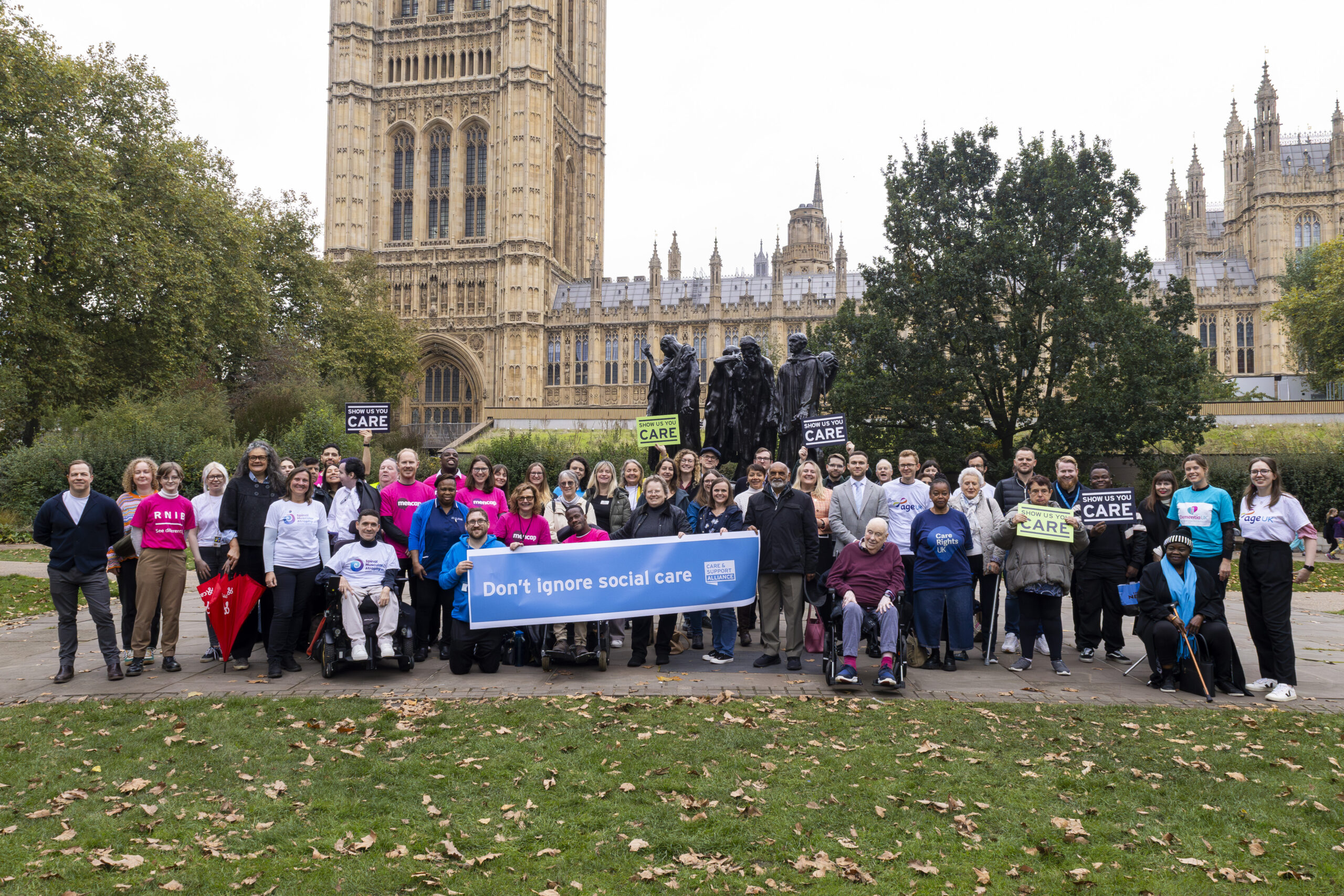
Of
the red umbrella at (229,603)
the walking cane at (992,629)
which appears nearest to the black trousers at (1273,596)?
the walking cane at (992,629)

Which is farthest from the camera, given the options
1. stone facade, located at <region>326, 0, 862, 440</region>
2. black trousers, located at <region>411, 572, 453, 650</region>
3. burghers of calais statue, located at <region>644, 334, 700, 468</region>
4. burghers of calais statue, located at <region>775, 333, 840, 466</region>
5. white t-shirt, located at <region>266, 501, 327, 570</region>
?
stone facade, located at <region>326, 0, 862, 440</region>

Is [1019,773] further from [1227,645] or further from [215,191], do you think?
[215,191]

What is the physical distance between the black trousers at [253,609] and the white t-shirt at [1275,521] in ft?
26.8

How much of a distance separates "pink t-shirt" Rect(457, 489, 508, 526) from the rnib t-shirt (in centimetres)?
389

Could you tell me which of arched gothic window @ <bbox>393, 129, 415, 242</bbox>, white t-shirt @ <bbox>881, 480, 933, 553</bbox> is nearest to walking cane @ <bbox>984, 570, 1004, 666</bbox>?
white t-shirt @ <bbox>881, 480, 933, 553</bbox>

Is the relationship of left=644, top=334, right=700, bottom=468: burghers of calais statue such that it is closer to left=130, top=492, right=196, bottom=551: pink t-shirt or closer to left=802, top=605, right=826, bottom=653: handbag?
left=802, top=605, right=826, bottom=653: handbag

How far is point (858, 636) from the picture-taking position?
7355mm

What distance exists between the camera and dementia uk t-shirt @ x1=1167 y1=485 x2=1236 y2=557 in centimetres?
749

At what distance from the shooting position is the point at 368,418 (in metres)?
11.4

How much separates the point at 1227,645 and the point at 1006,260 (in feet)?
53.1

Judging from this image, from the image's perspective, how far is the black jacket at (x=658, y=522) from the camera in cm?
824

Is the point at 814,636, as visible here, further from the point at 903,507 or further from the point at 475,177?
the point at 475,177

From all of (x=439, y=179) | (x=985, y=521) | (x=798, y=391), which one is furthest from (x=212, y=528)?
(x=439, y=179)

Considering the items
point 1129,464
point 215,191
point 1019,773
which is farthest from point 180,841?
point 215,191
